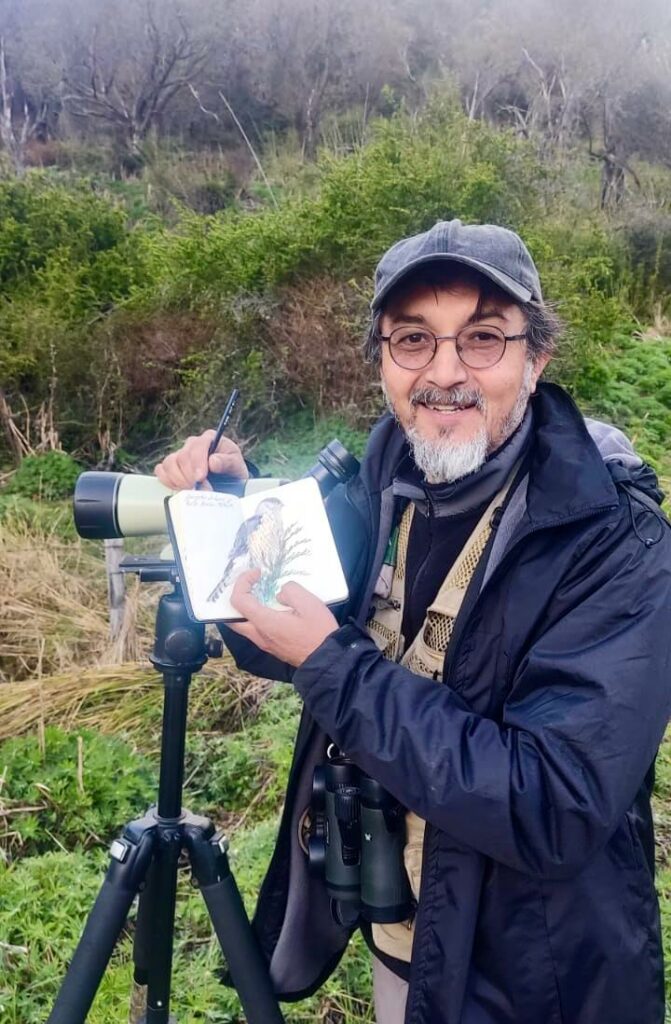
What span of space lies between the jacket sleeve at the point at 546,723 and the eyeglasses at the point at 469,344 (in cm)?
42

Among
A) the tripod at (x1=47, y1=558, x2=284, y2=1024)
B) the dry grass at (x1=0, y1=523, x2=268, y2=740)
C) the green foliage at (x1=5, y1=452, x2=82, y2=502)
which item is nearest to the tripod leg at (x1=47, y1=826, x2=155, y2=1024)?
the tripod at (x1=47, y1=558, x2=284, y2=1024)

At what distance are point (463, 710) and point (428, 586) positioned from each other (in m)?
0.34

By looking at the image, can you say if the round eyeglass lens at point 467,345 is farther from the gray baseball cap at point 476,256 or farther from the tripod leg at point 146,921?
the tripod leg at point 146,921

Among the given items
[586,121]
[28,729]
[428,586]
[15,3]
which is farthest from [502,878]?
[15,3]

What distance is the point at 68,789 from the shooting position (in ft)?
9.71

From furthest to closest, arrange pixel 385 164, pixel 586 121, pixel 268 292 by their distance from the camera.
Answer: pixel 586 121, pixel 268 292, pixel 385 164

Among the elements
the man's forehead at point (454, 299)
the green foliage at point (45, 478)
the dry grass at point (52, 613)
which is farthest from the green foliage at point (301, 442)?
the man's forehead at point (454, 299)

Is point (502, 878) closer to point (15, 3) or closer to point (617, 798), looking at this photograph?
point (617, 798)

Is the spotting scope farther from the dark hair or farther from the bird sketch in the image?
the dark hair

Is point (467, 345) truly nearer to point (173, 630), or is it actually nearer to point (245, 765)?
point (173, 630)

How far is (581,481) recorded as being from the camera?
4.05 ft

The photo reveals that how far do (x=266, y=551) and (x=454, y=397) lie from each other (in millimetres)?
453

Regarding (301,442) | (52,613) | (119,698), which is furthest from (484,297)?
(301,442)

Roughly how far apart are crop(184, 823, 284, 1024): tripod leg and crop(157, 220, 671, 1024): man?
195 millimetres
